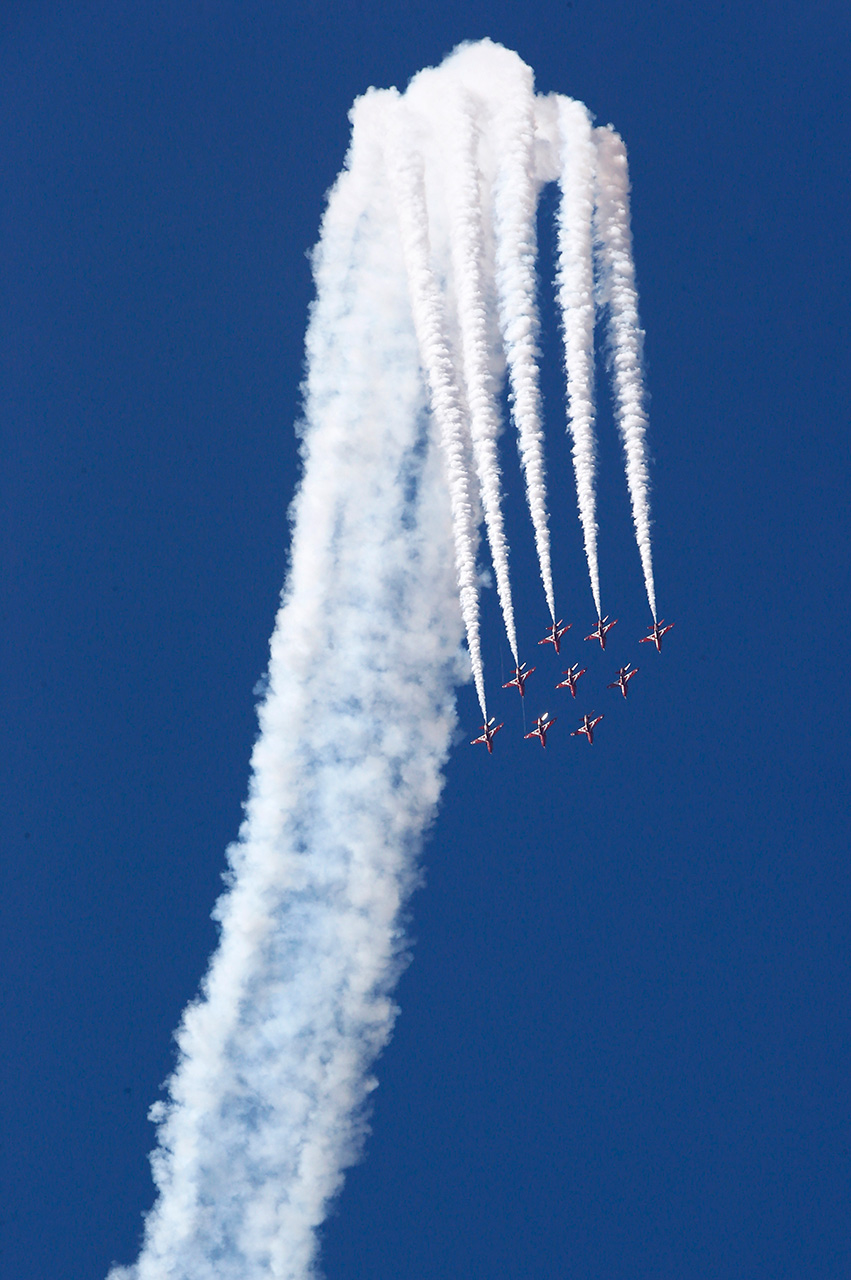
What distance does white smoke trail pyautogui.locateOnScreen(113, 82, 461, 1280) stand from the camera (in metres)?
41.0

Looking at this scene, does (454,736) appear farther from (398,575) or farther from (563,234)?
(563,234)

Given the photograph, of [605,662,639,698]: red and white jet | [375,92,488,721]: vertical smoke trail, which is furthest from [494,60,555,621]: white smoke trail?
[605,662,639,698]: red and white jet

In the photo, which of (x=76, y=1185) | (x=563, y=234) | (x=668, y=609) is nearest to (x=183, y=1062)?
(x=76, y=1185)

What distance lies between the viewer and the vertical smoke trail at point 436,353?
126 feet

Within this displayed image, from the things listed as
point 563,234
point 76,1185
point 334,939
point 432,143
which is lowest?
point 76,1185

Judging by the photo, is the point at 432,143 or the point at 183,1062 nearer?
the point at 432,143

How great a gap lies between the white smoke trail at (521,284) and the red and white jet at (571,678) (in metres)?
5.20

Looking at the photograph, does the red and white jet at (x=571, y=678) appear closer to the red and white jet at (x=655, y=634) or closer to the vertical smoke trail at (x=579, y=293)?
the red and white jet at (x=655, y=634)

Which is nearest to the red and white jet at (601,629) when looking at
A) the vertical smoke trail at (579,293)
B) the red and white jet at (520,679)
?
the red and white jet at (520,679)

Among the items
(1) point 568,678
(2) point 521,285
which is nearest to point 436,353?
(2) point 521,285

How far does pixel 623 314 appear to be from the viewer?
1522 inches

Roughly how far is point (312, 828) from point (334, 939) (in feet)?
11.8

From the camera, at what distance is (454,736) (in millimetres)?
42156

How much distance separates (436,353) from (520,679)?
403 inches
